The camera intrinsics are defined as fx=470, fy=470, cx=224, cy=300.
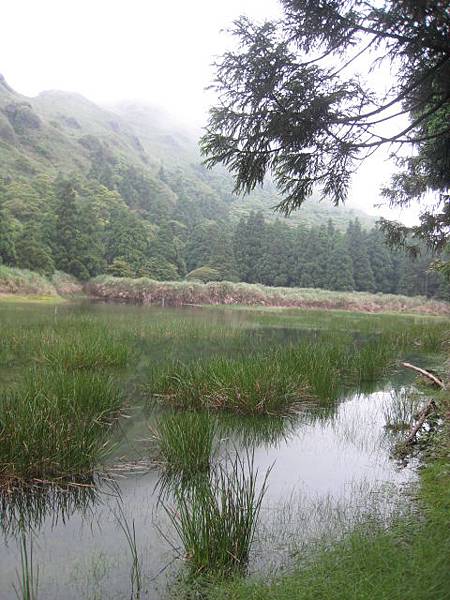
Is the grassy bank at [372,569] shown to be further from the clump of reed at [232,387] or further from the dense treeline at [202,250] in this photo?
the dense treeline at [202,250]

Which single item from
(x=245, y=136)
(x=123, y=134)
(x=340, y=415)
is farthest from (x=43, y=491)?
(x=123, y=134)

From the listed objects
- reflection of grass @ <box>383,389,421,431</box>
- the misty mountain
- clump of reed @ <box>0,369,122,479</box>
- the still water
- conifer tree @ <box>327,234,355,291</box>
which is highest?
the misty mountain

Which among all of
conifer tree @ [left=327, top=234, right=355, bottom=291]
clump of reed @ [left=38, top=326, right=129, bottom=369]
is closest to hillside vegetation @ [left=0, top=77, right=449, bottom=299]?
conifer tree @ [left=327, top=234, right=355, bottom=291]

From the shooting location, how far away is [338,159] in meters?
6.13

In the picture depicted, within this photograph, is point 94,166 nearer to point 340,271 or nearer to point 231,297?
point 340,271

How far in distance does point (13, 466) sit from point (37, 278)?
102 ft

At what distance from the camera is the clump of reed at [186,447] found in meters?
4.02

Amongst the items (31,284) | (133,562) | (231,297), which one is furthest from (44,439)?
(231,297)

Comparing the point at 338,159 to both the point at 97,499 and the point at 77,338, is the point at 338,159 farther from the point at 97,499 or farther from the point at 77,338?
the point at 77,338

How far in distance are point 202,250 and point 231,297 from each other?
795 inches

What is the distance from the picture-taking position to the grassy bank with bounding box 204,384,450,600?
1.93m

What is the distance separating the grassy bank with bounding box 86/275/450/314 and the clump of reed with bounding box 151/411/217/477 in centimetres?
3285

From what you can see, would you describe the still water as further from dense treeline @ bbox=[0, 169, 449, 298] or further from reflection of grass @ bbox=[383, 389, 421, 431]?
dense treeline @ bbox=[0, 169, 449, 298]

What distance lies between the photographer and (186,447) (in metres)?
4.08
